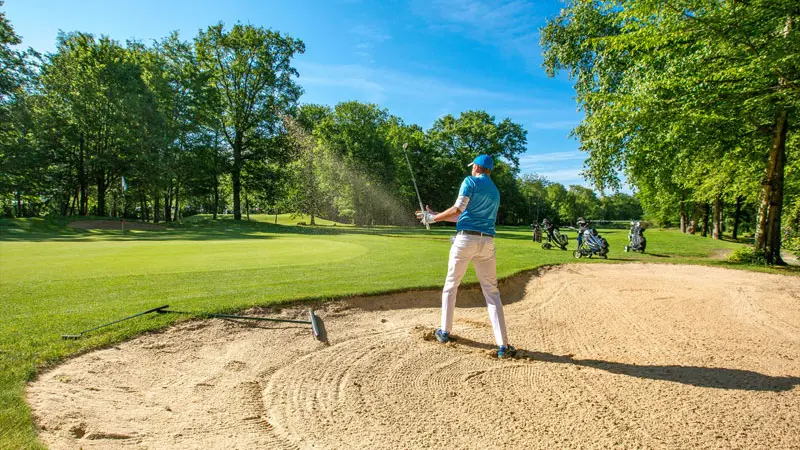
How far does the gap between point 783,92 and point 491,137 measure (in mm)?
47750

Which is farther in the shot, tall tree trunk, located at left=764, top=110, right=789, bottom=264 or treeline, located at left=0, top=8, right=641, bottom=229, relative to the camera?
treeline, located at left=0, top=8, right=641, bottom=229

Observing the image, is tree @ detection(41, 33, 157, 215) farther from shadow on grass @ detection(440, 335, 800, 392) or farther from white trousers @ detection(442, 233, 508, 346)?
shadow on grass @ detection(440, 335, 800, 392)

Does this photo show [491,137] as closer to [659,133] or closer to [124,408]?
[659,133]

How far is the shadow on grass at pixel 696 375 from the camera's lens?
411 centimetres

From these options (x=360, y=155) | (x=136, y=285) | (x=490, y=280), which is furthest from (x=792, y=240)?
(x=360, y=155)

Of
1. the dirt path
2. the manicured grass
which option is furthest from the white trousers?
the manicured grass

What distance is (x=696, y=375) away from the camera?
4391mm

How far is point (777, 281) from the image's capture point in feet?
31.7

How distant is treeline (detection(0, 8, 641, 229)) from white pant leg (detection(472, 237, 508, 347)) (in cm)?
3706

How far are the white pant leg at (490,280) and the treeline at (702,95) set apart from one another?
973 cm

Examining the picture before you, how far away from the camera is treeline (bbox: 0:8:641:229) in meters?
33.0

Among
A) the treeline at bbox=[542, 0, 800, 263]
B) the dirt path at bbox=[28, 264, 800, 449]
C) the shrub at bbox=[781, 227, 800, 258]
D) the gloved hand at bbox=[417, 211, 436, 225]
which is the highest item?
the treeline at bbox=[542, 0, 800, 263]

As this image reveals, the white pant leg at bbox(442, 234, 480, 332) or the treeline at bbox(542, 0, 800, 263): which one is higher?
the treeline at bbox(542, 0, 800, 263)

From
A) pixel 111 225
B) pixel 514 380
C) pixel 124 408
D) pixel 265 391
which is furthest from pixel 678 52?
pixel 111 225
